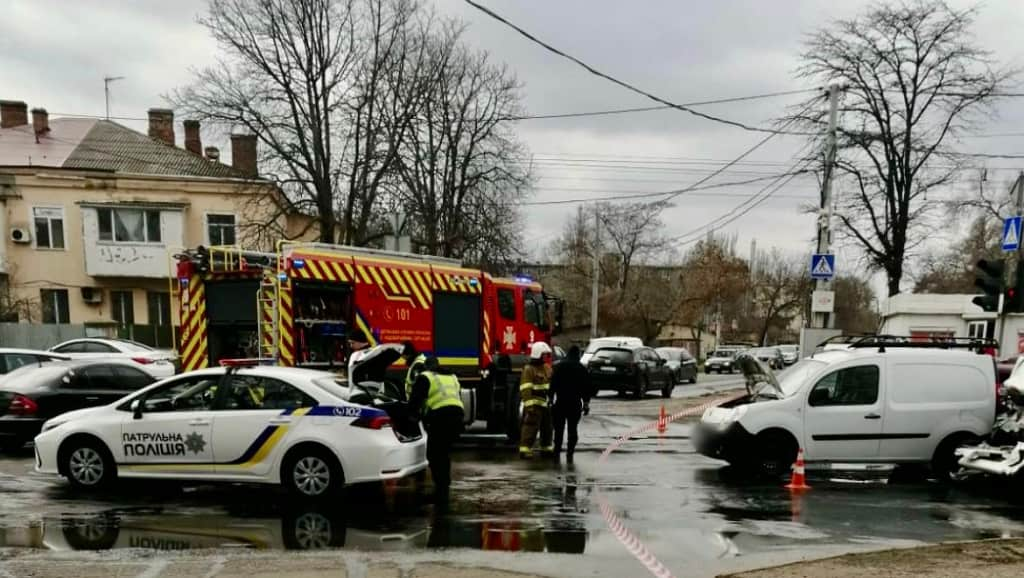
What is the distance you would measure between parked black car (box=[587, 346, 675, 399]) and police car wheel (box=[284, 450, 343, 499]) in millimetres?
15288

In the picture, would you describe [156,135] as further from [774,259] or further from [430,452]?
[774,259]

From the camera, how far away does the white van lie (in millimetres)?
9703

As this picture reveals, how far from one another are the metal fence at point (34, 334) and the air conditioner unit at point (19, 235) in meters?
5.18

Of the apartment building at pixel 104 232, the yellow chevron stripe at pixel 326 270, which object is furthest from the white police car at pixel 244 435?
the apartment building at pixel 104 232

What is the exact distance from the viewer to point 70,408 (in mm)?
11484

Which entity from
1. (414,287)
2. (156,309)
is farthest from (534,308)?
(156,309)

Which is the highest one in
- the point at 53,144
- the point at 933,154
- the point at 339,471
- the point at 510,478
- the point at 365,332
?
the point at 53,144

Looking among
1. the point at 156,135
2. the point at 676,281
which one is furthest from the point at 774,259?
the point at 156,135

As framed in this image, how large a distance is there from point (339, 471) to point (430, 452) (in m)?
1.13

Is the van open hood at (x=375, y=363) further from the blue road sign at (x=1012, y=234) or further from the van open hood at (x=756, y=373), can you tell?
the blue road sign at (x=1012, y=234)

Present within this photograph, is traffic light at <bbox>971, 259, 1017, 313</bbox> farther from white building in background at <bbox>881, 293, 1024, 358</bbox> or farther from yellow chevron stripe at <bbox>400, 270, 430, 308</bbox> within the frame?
white building in background at <bbox>881, 293, 1024, 358</bbox>

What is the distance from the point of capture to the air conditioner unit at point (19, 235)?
3036cm

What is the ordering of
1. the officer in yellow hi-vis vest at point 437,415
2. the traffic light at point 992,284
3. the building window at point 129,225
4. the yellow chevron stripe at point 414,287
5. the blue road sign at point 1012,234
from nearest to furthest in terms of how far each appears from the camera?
1. the officer in yellow hi-vis vest at point 437,415
2. the blue road sign at point 1012,234
3. the traffic light at point 992,284
4. the yellow chevron stripe at point 414,287
5. the building window at point 129,225

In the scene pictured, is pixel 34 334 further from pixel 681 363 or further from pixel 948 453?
pixel 948 453
